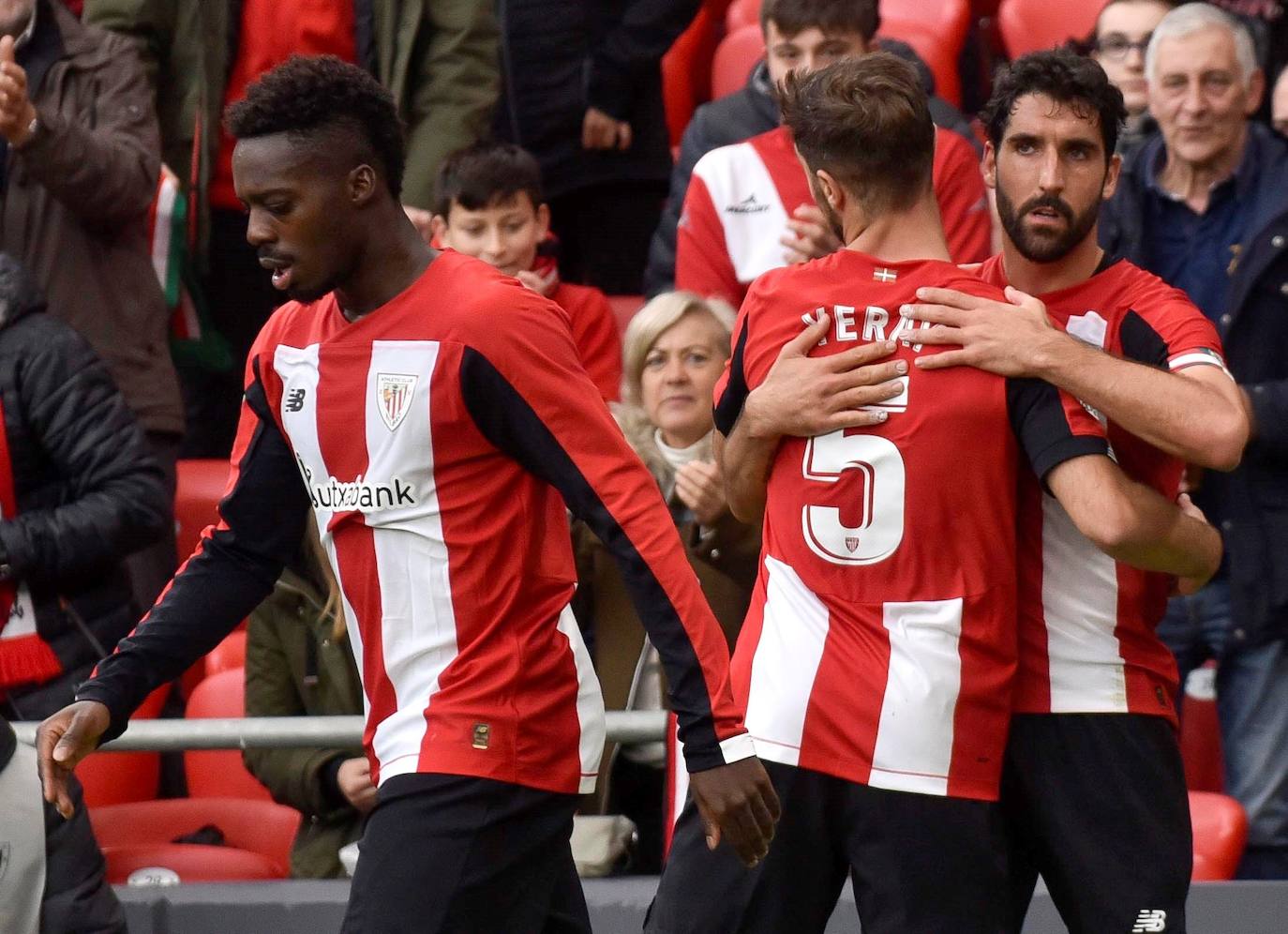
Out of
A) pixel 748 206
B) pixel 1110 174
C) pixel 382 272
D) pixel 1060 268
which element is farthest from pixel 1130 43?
pixel 382 272

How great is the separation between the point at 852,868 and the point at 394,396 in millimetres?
1079

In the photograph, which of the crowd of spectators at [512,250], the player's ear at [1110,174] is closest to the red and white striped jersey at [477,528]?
the player's ear at [1110,174]

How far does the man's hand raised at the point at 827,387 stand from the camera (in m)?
3.32

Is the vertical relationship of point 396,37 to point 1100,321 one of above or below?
above

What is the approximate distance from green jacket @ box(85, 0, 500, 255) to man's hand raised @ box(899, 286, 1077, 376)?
10.8 ft

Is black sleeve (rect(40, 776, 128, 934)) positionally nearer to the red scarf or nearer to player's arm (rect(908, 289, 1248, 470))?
the red scarf

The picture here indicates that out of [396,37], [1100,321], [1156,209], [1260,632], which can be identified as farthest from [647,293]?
[1100,321]

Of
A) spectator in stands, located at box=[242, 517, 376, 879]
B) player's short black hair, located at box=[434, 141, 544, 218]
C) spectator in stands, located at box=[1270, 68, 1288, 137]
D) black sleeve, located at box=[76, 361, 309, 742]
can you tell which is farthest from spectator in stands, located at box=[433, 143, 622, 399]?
black sleeve, located at box=[76, 361, 309, 742]

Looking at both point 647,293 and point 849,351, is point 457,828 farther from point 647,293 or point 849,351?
point 647,293

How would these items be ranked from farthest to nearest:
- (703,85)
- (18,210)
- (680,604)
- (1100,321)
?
(703,85)
(18,210)
(1100,321)
(680,604)

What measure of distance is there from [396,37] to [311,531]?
1.97 metres

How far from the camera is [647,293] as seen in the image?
6.33m

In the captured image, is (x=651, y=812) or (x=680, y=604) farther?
(x=651, y=812)

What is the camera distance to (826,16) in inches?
220
